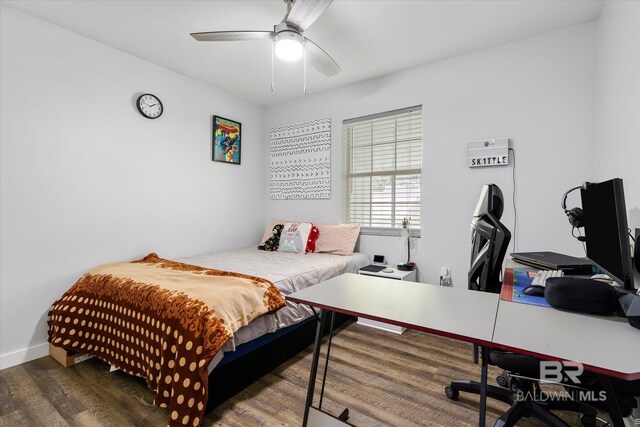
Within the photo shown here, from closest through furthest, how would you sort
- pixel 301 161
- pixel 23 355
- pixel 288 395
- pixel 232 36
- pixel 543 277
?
pixel 543 277 → pixel 288 395 → pixel 232 36 → pixel 23 355 → pixel 301 161

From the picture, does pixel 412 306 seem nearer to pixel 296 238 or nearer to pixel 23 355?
pixel 296 238

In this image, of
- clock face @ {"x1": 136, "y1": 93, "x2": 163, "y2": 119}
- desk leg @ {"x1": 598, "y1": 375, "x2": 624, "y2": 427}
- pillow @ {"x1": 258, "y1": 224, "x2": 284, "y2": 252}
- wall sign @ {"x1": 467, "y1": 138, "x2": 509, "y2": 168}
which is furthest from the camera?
pillow @ {"x1": 258, "y1": 224, "x2": 284, "y2": 252}

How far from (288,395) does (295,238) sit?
6.12 feet

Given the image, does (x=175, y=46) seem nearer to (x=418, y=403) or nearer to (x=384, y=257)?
(x=384, y=257)

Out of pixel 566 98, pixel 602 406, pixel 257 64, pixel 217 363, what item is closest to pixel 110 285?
pixel 217 363

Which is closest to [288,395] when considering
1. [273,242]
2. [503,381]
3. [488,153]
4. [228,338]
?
[228,338]

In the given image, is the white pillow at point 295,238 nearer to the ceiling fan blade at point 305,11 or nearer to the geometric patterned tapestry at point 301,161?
the geometric patterned tapestry at point 301,161

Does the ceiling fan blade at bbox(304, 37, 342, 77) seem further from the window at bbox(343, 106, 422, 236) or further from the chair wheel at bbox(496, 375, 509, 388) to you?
the chair wheel at bbox(496, 375, 509, 388)

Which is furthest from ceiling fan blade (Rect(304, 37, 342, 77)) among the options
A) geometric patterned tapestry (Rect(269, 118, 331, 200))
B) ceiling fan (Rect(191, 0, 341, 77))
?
geometric patterned tapestry (Rect(269, 118, 331, 200))

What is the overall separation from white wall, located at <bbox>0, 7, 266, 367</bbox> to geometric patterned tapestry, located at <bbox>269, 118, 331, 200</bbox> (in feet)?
3.10

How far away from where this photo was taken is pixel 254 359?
2021mm

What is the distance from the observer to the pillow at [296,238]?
137 inches

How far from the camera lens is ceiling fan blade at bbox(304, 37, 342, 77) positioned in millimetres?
2139

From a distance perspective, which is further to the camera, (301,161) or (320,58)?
(301,161)
